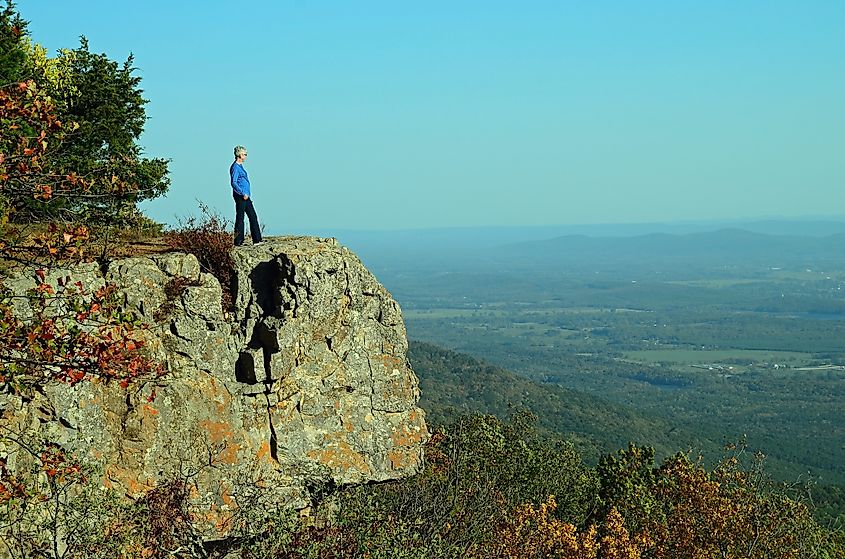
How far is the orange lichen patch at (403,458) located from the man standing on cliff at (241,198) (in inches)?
172

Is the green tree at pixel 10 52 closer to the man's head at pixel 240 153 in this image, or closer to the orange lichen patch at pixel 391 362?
the man's head at pixel 240 153

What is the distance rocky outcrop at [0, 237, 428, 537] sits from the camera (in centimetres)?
1258

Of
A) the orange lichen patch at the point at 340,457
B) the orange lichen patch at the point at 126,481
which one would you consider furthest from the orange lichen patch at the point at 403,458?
the orange lichen patch at the point at 126,481

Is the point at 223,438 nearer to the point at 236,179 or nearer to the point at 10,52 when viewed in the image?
the point at 236,179

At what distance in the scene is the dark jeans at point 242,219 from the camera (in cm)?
1559

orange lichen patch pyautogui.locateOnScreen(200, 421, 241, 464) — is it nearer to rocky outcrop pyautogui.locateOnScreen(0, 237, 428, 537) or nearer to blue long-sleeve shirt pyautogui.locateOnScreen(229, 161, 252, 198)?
rocky outcrop pyautogui.locateOnScreen(0, 237, 428, 537)

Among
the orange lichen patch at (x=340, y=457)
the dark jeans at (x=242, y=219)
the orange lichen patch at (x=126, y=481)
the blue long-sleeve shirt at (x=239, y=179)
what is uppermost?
the blue long-sleeve shirt at (x=239, y=179)

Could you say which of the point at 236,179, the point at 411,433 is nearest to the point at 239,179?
the point at 236,179

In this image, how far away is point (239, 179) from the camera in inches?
614

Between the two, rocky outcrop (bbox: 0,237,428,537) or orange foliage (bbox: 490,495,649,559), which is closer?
rocky outcrop (bbox: 0,237,428,537)

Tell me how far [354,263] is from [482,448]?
13.5 metres

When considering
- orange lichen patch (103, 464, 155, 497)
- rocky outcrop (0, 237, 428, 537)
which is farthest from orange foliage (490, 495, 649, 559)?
orange lichen patch (103, 464, 155, 497)

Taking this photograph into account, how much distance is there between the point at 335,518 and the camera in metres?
12.8

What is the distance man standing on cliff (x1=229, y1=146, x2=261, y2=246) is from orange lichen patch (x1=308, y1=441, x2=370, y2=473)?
3.85 meters
